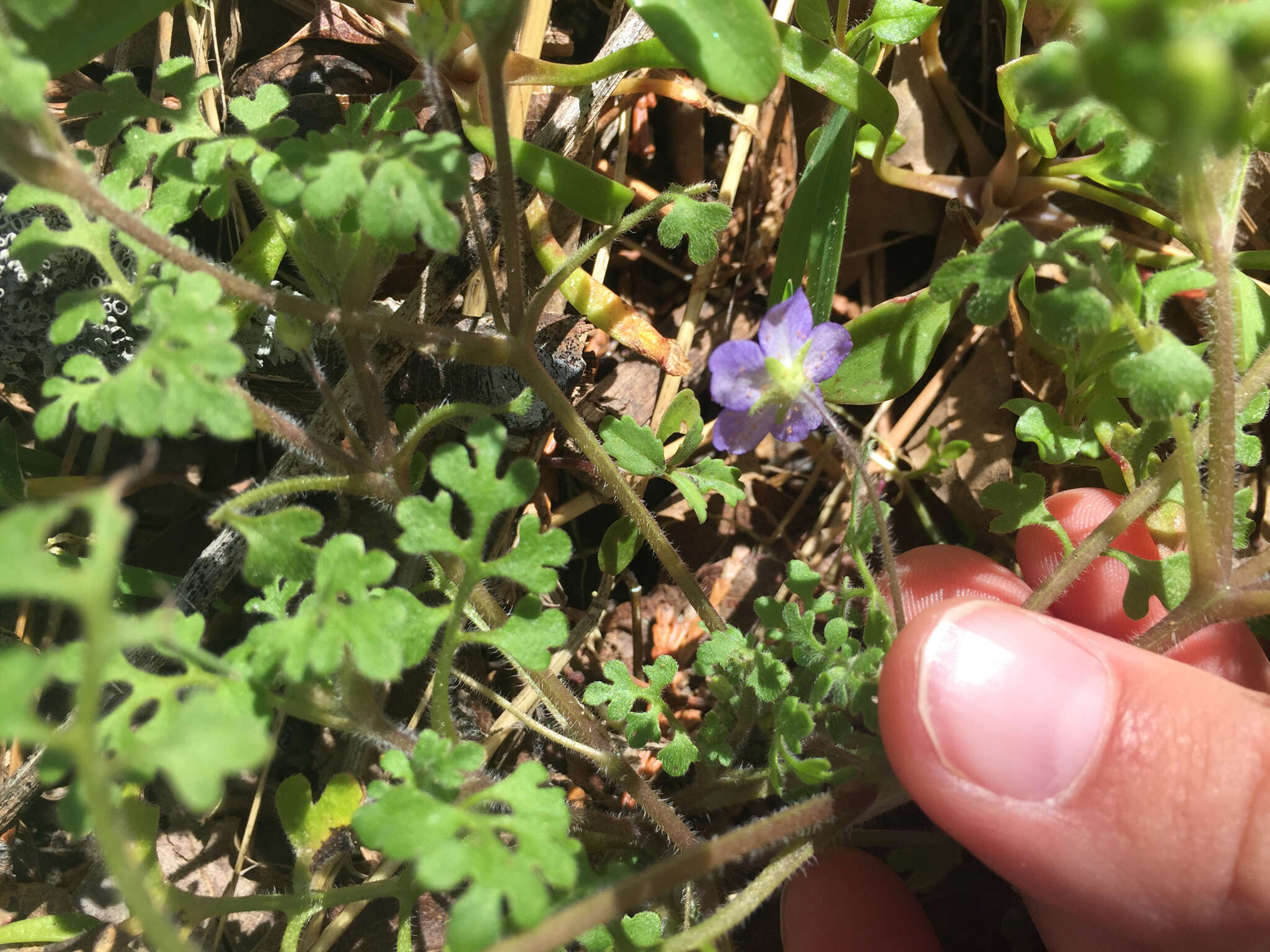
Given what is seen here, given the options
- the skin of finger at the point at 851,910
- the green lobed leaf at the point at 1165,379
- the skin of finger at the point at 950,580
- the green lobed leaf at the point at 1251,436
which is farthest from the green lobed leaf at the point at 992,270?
the skin of finger at the point at 851,910

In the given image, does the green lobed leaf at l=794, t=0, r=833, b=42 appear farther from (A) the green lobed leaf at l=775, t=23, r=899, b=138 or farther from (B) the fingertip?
(B) the fingertip

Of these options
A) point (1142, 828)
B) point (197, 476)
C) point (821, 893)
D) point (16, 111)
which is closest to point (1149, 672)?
point (1142, 828)

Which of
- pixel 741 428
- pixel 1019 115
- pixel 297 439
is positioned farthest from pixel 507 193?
pixel 1019 115

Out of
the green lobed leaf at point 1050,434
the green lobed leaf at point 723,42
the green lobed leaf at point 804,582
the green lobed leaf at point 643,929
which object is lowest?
the green lobed leaf at point 643,929

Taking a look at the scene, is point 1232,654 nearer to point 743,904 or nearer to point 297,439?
point 743,904

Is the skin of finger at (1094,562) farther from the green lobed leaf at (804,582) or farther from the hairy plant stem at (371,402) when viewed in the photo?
the hairy plant stem at (371,402)

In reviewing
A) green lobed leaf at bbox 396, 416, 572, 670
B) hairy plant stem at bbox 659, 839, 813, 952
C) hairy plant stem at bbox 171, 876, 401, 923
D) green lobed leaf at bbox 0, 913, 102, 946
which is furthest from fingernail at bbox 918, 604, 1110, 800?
green lobed leaf at bbox 0, 913, 102, 946
